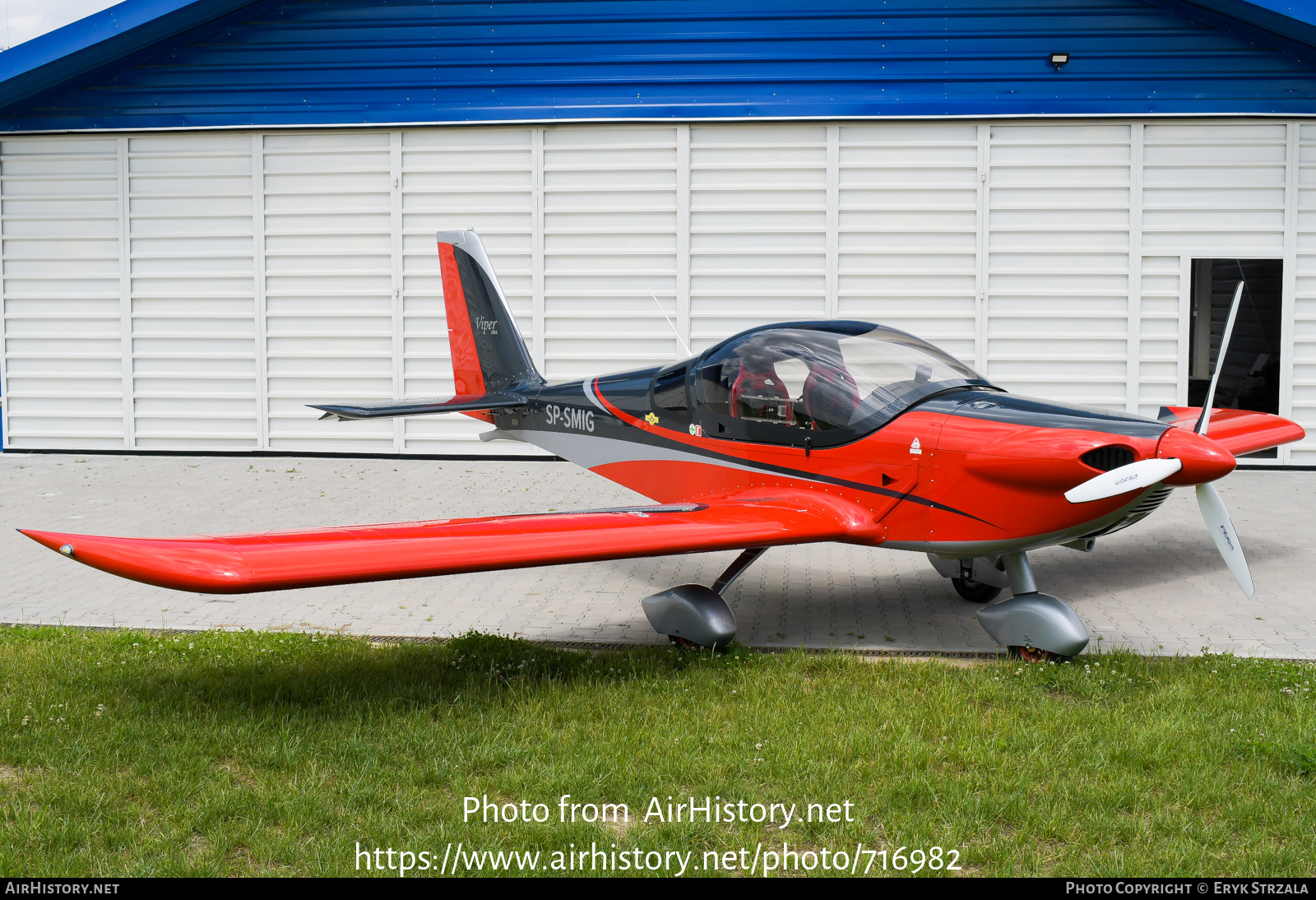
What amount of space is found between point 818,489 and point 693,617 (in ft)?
3.28

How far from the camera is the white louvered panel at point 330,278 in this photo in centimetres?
1320

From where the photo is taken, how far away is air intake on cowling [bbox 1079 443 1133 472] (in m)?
5.28

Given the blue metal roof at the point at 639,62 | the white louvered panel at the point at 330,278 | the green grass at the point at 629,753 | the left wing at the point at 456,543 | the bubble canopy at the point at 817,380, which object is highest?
the blue metal roof at the point at 639,62

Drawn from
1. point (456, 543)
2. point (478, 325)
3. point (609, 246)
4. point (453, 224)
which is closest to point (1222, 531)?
point (456, 543)

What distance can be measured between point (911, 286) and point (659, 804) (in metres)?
9.53

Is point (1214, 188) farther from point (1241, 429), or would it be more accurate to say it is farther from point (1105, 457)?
point (1105, 457)

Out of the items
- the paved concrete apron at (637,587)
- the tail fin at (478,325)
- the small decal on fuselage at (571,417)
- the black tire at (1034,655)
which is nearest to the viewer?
the black tire at (1034,655)

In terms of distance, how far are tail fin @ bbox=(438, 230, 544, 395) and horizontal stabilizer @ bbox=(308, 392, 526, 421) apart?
311 mm

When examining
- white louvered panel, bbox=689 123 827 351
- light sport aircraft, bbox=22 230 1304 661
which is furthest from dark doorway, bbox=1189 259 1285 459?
light sport aircraft, bbox=22 230 1304 661

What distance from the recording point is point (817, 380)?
241 inches

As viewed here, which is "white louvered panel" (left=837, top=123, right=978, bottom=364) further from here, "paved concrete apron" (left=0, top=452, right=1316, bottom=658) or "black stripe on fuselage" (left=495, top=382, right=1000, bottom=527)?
"black stripe on fuselage" (left=495, top=382, right=1000, bottom=527)

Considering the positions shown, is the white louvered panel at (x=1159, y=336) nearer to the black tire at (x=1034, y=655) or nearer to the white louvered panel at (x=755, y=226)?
the white louvered panel at (x=755, y=226)

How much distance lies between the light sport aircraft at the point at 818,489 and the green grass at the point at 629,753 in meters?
0.62

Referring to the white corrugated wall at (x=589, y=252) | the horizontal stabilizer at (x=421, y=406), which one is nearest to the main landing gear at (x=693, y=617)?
the horizontal stabilizer at (x=421, y=406)
